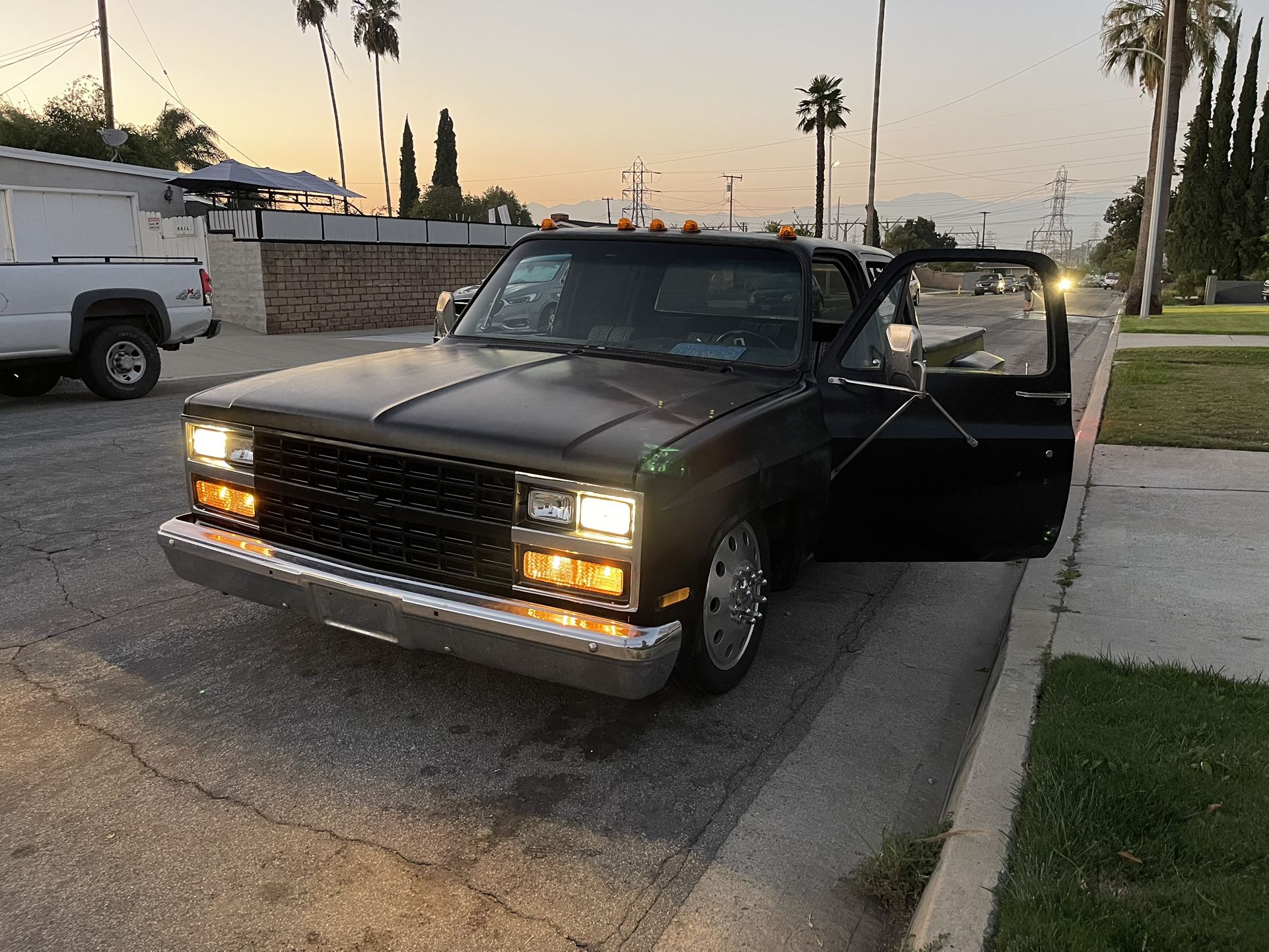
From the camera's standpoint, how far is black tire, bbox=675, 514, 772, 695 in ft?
11.8

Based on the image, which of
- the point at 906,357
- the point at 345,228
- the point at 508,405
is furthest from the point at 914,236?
the point at 508,405

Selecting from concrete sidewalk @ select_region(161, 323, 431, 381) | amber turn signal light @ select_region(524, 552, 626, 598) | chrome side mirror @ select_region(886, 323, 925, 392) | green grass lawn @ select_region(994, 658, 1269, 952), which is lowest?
green grass lawn @ select_region(994, 658, 1269, 952)

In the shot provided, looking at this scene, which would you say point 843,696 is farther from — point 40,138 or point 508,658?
point 40,138

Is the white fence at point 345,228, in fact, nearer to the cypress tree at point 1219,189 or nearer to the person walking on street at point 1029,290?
the person walking on street at point 1029,290

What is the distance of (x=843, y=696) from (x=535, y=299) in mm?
2380

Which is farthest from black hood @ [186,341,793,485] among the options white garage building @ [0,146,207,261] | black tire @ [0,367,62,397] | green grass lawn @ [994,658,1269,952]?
white garage building @ [0,146,207,261]

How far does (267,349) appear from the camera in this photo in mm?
17359

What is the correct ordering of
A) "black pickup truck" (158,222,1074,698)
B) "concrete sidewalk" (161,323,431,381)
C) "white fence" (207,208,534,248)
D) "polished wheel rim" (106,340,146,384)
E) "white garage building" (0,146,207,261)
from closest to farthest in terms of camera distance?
"black pickup truck" (158,222,1074,698) → "polished wheel rim" (106,340,146,384) → "white garage building" (0,146,207,261) → "concrete sidewalk" (161,323,431,381) → "white fence" (207,208,534,248)

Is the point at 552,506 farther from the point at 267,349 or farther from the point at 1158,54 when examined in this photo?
the point at 1158,54

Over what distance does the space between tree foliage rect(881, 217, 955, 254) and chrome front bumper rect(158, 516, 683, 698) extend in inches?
3077

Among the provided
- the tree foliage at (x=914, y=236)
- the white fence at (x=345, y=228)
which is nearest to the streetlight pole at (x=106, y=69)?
the white fence at (x=345, y=228)

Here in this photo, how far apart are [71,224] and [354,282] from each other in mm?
9002

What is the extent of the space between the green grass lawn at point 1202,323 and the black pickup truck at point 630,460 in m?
19.7

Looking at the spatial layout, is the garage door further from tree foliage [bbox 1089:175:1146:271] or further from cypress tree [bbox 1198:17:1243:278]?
tree foliage [bbox 1089:175:1146:271]
